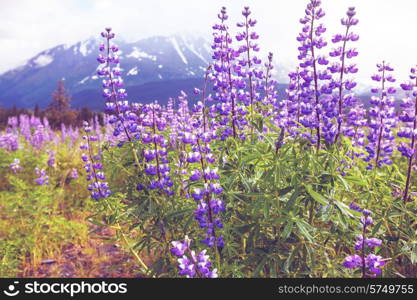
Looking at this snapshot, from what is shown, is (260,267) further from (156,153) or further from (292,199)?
(156,153)

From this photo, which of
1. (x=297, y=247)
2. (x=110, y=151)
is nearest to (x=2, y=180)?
(x=110, y=151)

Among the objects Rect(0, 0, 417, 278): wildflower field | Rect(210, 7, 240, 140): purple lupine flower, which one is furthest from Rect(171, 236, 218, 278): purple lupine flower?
Rect(210, 7, 240, 140): purple lupine flower

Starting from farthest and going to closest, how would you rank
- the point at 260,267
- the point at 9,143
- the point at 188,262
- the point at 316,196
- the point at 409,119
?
the point at 9,143, the point at 409,119, the point at 260,267, the point at 316,196, the point at 188,262

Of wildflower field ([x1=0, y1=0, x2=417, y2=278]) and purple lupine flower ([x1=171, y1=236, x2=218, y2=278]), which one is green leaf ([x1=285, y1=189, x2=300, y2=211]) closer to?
wildflower field ([x1=0, y1=0, x2=417, y2=278])

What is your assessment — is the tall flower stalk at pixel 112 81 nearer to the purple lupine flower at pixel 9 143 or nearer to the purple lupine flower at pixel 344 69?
the purple lupine flower at pixel 344 69

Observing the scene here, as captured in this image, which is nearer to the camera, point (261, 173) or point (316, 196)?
point (316, 196)

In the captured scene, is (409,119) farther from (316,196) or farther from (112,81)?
(112,81)

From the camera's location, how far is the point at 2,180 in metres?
7.66

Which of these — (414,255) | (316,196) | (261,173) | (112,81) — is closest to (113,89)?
(112,81)

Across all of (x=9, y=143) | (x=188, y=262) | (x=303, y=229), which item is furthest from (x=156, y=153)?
(x=9, y=143)

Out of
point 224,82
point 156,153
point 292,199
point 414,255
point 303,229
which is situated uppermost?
point 224,82

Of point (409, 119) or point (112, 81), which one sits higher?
point (112, 81)

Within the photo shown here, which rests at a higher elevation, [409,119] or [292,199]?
[409,119]

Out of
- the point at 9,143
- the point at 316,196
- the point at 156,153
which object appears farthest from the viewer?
the point at 9,143
